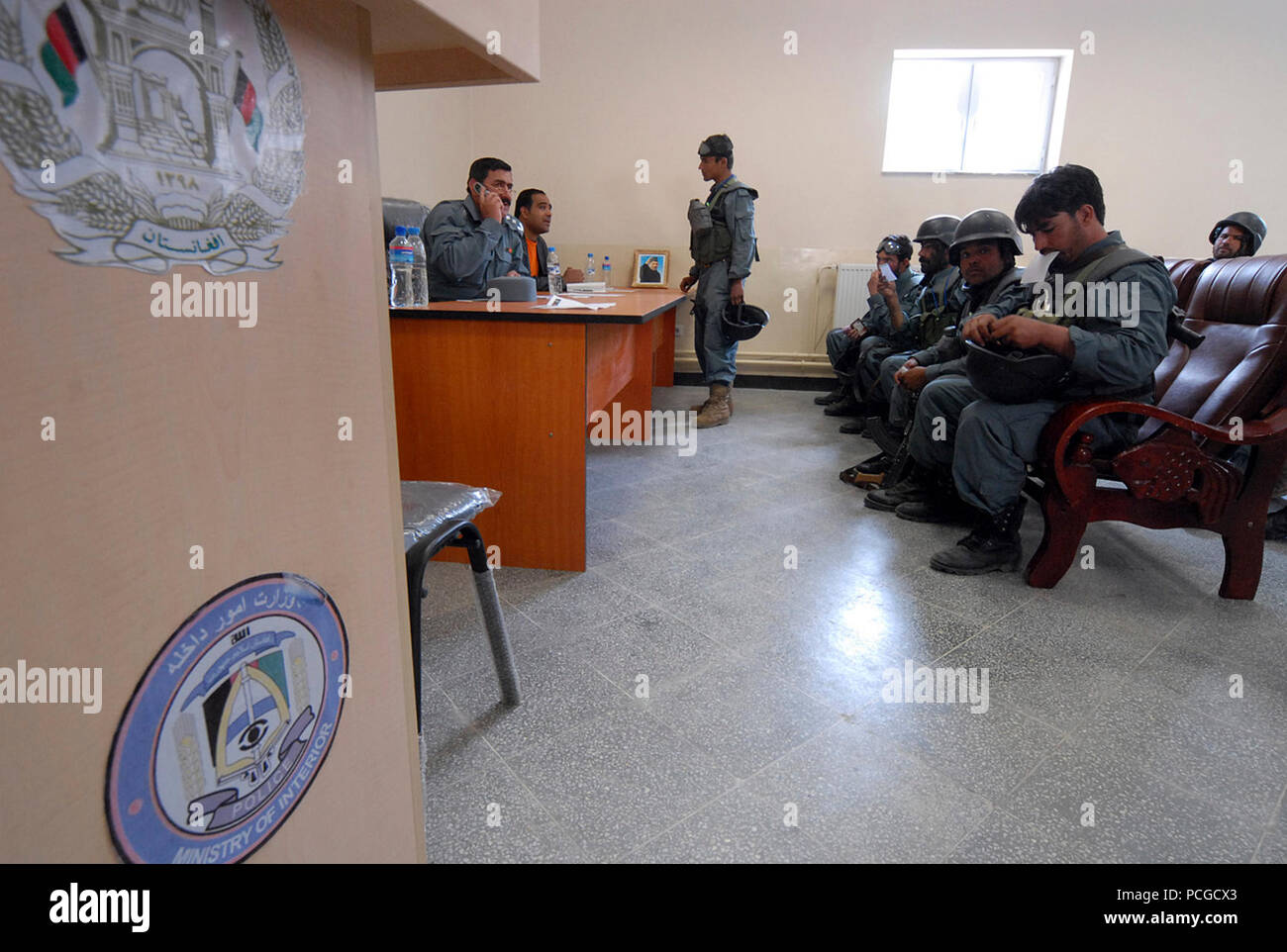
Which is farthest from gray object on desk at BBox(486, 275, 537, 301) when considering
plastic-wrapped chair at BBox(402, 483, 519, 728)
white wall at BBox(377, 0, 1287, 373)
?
white wall at BBox(377, 0, 1287, 373)

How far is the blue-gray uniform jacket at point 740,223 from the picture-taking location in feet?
11.9

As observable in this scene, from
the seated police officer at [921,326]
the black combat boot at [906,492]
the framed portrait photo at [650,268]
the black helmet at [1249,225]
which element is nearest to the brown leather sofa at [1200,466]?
the black combat boot at [906,492]

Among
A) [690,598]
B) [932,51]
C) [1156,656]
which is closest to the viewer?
[1156,656]

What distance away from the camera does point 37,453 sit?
0.32 m

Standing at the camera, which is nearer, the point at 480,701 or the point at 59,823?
the point at 59,823

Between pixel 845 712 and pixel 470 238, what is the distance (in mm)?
2043

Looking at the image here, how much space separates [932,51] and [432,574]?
179 inches

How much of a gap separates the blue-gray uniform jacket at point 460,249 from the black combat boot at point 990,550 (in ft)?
6.14

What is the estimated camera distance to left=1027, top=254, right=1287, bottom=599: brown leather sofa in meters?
1.85

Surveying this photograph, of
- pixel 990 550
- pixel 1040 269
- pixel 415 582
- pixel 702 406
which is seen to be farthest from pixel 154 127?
pixel 702 406

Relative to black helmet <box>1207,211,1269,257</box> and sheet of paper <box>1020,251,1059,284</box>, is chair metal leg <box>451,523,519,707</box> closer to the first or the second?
sheet of paper <box>1020,251,1059,284</box>

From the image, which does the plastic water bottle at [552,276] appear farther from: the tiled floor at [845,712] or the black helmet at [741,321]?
the tiled floor at [845,712]
